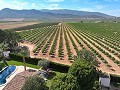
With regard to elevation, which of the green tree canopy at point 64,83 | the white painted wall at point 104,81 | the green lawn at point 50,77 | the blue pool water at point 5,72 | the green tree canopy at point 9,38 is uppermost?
the green tree canopy at point 64,83

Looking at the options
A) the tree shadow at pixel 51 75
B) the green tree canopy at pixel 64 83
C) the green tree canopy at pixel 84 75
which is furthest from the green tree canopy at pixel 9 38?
the green tree canopy at pixel 64 83

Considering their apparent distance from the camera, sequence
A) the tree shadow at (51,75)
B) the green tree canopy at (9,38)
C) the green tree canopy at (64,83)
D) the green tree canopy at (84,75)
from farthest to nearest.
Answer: the green tree canopy at (9,38), the tree shadow at (51,75), the green tree canopy at (84,75), the green tree canopy at (64,83)

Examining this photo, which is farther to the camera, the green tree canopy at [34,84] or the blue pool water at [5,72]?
the blue pool water at [5,72]

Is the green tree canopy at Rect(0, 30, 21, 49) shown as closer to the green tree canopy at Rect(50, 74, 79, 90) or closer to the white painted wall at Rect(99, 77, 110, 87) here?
the white painted wall at Rect(99, 77, 110, 87)

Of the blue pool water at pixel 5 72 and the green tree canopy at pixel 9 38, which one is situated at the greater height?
the green tree canopy at pixel 9 38

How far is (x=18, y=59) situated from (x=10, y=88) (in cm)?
1968

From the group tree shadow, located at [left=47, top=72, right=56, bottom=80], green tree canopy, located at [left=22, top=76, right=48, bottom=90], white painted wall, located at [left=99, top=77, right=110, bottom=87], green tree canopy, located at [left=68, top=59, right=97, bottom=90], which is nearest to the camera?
green tree canopy, located at [left=22, top=76, right=48, bottom=90]

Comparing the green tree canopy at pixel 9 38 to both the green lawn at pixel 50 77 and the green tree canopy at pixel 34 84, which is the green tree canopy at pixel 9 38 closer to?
the green lawn at pixel 50 77

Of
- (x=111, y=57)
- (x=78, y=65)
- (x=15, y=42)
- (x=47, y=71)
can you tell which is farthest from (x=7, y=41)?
(x=78, y=65)

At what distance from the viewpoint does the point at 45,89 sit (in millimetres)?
26188

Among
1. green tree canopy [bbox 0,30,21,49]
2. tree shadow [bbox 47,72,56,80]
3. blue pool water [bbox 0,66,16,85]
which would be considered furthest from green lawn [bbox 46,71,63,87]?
green tree canopy [bbox 0,30,21,49]

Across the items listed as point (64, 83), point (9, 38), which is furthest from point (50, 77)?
point (9, 38)

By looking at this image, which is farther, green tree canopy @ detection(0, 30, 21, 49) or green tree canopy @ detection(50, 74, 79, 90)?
green tree canopy @ detection(0, 30, 21, 49)

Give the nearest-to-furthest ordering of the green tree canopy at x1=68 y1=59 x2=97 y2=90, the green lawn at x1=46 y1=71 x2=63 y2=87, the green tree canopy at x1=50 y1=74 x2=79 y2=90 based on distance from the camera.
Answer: the green tree canopy at x1=50 y1=74 x2=79 y2=90
the green tree canopy at x1=68 y1=59 x2=97 y2=90
the green lawn at x1=46 y1=71 x2=63 y2=87
